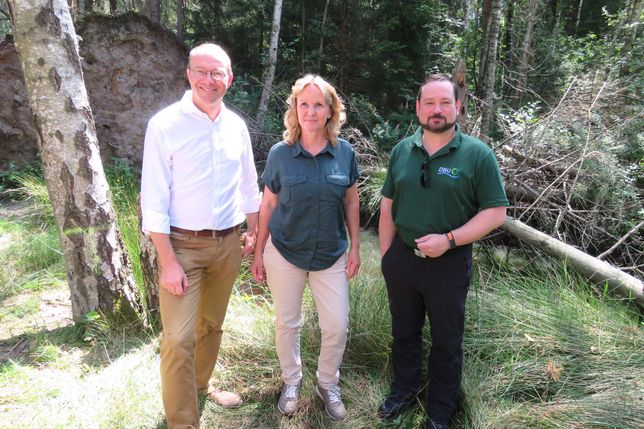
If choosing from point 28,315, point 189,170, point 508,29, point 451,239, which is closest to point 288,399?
point 451,239

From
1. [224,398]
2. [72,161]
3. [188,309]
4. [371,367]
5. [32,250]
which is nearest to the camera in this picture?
[188,309]

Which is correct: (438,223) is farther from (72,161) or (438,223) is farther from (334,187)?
(72,161)

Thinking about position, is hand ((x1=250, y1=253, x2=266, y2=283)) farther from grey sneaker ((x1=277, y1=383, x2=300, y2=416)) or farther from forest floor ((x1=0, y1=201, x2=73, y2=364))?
forest floor ((x1=0, y1=201, x2=73, y2=364))

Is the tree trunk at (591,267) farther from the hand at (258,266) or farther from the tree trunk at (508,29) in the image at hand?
the tree trunk at (508,29)

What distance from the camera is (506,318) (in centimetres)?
333

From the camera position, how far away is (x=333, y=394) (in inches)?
113

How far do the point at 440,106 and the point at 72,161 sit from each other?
2809 mm

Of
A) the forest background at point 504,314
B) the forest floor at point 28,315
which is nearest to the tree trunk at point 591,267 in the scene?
the forest background at point 504,314

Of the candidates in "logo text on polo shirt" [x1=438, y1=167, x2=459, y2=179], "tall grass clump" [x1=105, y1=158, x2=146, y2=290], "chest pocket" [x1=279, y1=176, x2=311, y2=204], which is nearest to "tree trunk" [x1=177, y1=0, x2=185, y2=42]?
"tall grass clump" [x1=105, y1=158, x2=146, y2=290]

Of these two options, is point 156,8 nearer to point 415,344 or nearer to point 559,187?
point 559,187

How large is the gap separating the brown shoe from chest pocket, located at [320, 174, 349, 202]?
1.56m

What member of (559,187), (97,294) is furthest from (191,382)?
(559,187)

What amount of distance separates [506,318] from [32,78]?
13.1ft

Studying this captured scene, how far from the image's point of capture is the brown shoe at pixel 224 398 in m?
2.99
